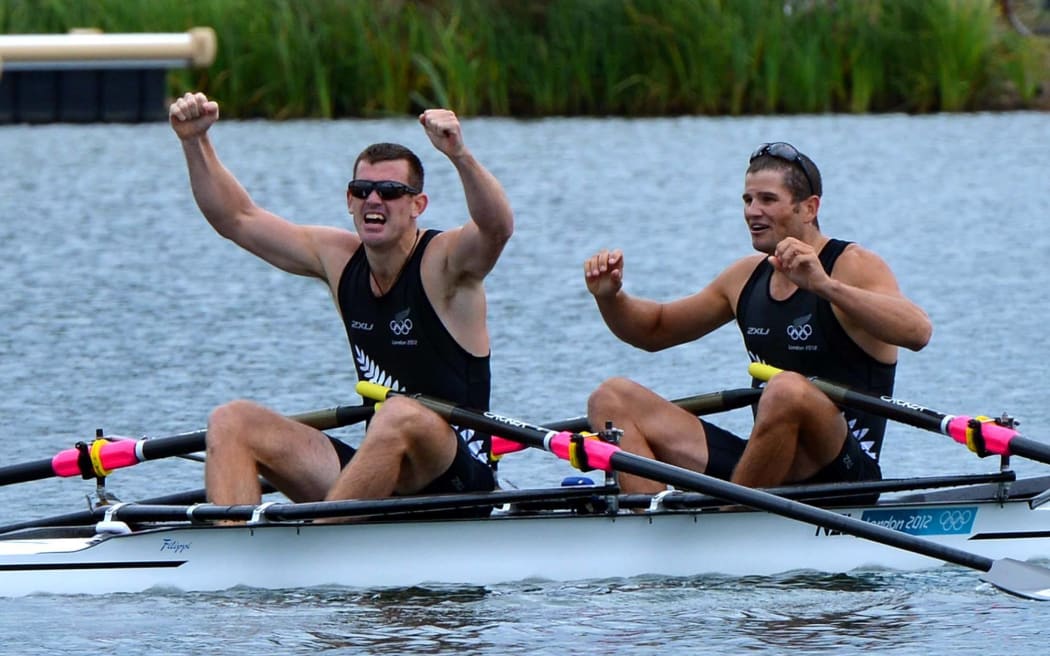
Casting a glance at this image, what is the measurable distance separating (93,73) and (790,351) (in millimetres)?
22537

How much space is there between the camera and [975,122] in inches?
1121

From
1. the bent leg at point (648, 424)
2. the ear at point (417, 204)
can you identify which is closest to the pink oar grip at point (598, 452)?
the bent leg at point (648, 424)

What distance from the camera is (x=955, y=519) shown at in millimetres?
7953

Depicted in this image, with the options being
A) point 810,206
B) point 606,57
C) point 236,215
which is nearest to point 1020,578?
point 810,206

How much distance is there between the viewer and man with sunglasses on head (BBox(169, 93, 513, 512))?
302 inches

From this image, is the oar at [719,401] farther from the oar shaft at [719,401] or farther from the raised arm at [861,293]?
the raised arm at [861,293]

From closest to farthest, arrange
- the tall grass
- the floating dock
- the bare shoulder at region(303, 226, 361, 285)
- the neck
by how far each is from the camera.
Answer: the neck < the bare shoulder at region(303, 226, 361, 285) < the floating dock < the tall grass

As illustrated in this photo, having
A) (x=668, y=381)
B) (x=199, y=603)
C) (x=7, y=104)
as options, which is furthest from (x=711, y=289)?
(x=7, y=104)

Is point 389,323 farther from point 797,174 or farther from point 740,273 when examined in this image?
point 797,174

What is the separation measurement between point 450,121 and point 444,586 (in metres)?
1.72

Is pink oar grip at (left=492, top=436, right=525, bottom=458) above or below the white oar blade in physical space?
above

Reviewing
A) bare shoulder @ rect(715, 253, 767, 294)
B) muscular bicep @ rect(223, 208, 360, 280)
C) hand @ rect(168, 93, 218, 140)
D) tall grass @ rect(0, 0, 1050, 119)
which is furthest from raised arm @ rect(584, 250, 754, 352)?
tall grass @ rect(0, 0, 1050, 119)

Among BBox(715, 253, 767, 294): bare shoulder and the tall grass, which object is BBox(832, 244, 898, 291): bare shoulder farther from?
the tall grass

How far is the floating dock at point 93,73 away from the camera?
2733cm
